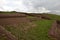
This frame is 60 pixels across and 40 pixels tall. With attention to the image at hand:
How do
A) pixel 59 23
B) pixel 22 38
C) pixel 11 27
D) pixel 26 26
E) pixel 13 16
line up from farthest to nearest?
pixel 59 23 < pixel 13 16 < pixel 26 26 < pixel 11 27 < pixel 22 38

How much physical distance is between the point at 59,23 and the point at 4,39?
42.9 ft

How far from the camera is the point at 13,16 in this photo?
13.7 meters

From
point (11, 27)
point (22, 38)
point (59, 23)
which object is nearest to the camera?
point (22, 38)

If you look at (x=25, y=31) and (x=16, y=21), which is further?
(x=16, y=21)

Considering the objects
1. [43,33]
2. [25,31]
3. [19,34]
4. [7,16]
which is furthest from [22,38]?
[7,16]

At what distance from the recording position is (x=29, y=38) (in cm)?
1096

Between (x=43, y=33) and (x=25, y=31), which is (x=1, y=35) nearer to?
(x=25, y=31)

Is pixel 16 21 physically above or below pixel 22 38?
above

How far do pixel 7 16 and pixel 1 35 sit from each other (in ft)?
13.1

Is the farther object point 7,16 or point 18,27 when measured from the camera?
point 7,16

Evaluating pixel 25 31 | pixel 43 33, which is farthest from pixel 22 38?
pixel 43 33

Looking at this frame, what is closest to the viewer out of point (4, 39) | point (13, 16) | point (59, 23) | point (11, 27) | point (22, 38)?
point (4, 39)

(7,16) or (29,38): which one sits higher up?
(7,16)

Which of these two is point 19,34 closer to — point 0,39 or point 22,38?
point 22,38
